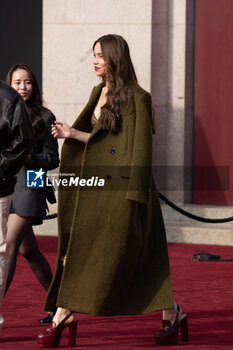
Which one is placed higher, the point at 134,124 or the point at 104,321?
Result: the point at 134,124

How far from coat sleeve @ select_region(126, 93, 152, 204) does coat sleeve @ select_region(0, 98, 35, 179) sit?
0.67m

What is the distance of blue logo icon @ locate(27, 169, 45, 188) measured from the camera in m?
6.23

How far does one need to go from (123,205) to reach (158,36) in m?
7.08

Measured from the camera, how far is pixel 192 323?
6211 millimetres

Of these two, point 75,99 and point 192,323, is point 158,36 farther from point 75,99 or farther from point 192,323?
point 192,323

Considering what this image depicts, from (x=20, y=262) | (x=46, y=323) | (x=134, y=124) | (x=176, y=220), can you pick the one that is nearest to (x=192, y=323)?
(x=46, y=323)

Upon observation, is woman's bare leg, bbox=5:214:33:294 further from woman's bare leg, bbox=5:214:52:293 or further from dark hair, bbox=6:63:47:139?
dark hair, bbox=6:63:47:139

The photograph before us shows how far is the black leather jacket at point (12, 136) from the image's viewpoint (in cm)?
538

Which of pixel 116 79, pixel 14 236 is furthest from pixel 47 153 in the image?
pixel 116 79

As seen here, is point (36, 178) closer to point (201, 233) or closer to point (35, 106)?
point (35, 106)

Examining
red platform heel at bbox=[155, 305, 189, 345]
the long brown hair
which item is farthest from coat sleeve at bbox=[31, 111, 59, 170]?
red platform heel at bbox=[155, 305, 189, 345]

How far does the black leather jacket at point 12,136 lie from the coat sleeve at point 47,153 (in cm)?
75

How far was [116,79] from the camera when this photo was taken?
5441 mm

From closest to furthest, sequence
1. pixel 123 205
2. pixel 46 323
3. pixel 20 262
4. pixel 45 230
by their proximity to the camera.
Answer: pixel 123 205
pixel 46 323
pixel 20 262
pixel 45 230
